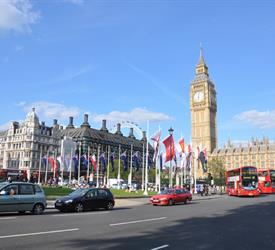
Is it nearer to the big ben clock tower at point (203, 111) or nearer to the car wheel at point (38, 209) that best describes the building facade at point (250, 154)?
the big ben clock tower at point (203, 111)

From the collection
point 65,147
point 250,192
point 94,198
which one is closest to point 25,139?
point 65,147

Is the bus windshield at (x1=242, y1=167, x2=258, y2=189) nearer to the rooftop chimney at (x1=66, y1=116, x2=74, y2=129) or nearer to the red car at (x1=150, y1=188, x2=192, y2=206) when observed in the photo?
the red car at (x1=150, y1=188, x2=192, y2=206)

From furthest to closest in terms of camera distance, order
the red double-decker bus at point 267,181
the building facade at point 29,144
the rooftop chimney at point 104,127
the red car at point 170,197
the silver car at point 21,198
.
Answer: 1. the rooftop chimney at point 104,127
2. the building facade at point 29,144
3. the red double-decker bus at point 267,181
4. the red car at point 170,197
5. the silver car at point 21,198

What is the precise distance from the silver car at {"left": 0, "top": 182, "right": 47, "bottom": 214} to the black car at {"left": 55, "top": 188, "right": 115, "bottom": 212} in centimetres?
162

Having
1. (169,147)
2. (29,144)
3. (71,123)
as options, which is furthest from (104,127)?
(169,147)

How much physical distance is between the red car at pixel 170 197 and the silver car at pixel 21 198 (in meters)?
11.9

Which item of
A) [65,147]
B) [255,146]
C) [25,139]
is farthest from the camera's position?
[255,146]

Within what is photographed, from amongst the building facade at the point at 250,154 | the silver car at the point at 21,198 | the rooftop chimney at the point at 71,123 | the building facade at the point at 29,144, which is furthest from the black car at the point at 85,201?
the building facade at the point at 250,154

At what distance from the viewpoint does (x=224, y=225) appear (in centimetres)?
1491

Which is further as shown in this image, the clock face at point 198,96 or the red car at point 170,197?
the clock face at point 198,96

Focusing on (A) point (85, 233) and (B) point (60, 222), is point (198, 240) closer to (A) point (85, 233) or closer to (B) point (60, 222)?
(A) point (85, 233)

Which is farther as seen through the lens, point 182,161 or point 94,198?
point 182,161

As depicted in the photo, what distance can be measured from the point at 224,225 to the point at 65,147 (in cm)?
8636

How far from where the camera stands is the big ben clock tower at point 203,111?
175250 mm
